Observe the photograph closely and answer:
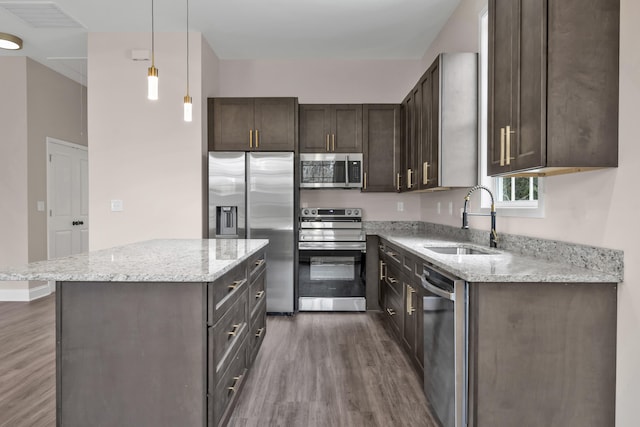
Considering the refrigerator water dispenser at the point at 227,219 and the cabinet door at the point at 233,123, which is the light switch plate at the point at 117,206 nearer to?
the refrigerator water dispenser at the point at 227,219

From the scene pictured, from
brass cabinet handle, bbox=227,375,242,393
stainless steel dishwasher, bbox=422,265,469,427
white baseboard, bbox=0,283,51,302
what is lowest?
white baseboard, bbox=0,283,51,302

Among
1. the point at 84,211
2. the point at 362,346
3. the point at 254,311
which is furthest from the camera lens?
the point at 84,211

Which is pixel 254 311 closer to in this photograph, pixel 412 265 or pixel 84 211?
pixel 412 265

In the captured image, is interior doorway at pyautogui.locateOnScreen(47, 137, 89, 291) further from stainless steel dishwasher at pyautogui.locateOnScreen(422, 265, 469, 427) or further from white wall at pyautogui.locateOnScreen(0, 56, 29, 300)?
stainless steel dishwasher at pyautogui.locateOnScreen(422, 265, 469, 427)

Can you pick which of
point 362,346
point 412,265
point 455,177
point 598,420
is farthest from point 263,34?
point 598,420

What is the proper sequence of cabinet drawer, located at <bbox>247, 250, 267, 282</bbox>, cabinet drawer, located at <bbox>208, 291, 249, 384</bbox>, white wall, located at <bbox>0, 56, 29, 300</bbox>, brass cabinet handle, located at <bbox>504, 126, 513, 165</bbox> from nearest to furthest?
1. cabinet drawer, located at <bbox>208, 291, 249, 384</bbox>
2. brass cabinet handle, located at <bbox>504, 126, 513, 165</bbox>
3. cabinet drawer, located at <bbox>247, 250, 267, 282</bbox>
4. white wall, located at <bbox>0, 56, 29, 300</bbox>

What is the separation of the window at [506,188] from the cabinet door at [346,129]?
5.66 feet

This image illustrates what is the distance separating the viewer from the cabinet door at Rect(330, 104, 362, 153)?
4469 millimetres

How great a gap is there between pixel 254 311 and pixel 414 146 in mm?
2225

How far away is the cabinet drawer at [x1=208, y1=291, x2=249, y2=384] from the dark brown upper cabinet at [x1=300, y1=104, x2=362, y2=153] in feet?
8.30

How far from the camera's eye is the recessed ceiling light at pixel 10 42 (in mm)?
4119

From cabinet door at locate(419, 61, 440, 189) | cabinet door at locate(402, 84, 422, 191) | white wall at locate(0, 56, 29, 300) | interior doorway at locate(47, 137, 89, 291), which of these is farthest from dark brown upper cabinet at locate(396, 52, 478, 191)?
interior doorway at locate(47, 137, 89, 291)

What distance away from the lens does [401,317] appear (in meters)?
3.08

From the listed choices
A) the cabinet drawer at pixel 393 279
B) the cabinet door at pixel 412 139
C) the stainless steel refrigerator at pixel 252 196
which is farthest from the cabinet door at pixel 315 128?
the cabinet drawer at pixel 393 279
